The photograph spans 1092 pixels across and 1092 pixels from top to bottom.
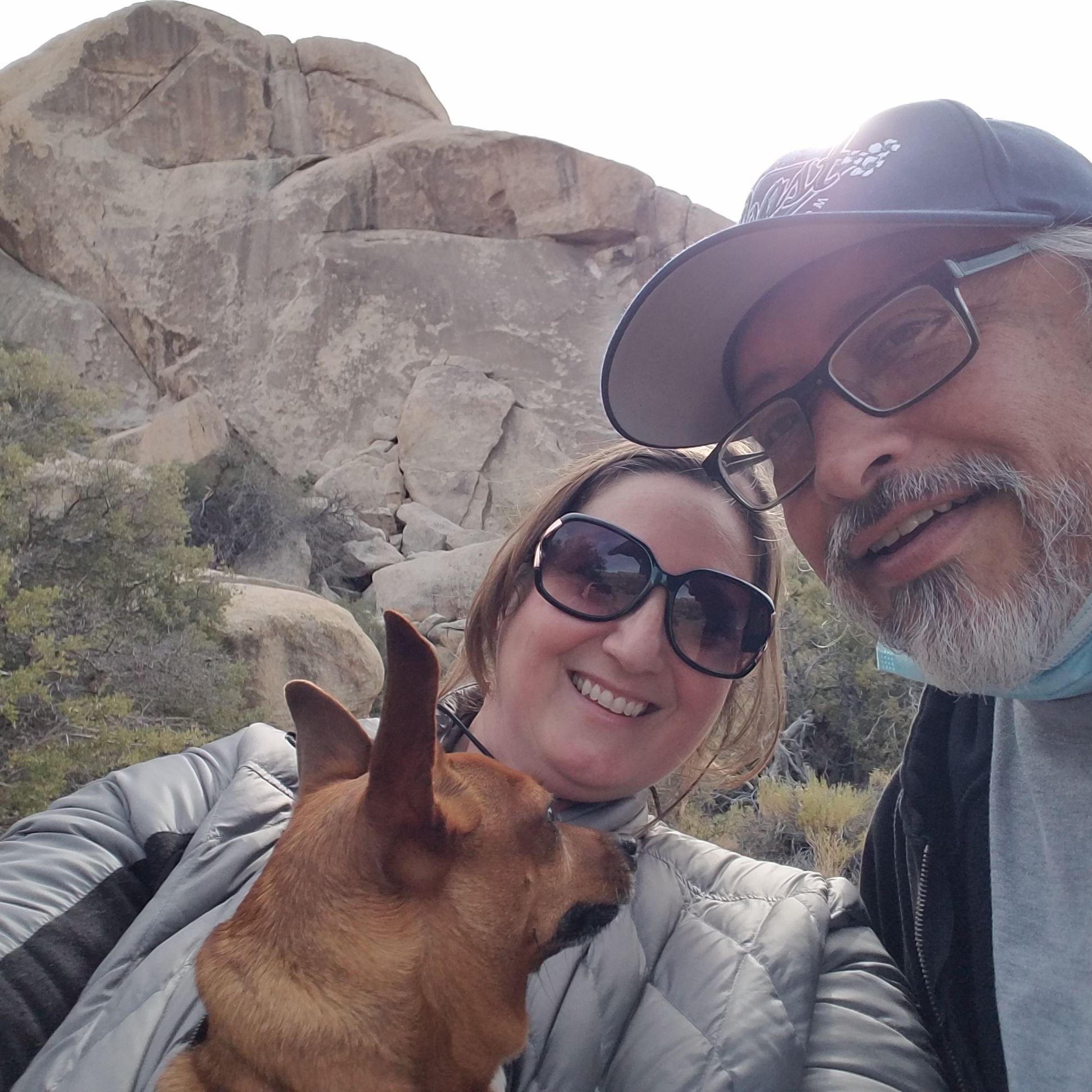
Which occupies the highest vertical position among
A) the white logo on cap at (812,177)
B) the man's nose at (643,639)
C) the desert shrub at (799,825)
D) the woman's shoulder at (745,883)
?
the white logo on cap at (812,177)

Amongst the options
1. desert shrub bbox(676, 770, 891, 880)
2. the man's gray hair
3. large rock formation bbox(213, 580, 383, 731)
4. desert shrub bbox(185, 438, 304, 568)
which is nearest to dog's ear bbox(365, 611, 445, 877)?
the man's gray hair

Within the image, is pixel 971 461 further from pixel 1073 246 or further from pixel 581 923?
pixel 581 923

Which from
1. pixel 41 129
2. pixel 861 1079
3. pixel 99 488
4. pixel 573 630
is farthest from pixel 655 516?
pixel 41 129

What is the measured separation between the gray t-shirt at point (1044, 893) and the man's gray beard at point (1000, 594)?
20cm

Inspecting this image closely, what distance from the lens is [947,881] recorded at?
1804mm

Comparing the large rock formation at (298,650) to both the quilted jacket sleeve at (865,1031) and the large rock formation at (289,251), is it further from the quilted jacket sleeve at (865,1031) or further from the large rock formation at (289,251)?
the large rock formation at (289,251)

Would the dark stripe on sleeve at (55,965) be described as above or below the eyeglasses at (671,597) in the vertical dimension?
below

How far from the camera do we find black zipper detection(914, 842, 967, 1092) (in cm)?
167

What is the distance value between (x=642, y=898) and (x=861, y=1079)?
22.7 inches

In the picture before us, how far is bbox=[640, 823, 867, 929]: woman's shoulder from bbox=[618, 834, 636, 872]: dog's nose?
Answer: 0.03m

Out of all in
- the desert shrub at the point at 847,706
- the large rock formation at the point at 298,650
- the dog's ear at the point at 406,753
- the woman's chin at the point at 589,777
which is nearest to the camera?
the dog's ear at the point at 406,753

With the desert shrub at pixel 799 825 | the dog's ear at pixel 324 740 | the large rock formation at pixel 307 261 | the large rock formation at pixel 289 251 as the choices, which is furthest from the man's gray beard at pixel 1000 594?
the large rock formation at pixel 289 251

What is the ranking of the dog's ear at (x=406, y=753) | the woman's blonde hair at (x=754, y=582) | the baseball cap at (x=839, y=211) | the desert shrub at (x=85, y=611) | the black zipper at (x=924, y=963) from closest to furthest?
1. the dog's ear at (x=406, y=753)
2. the baseball cap at (x=839, y=211)
3. the black zipper at (x=924, y=963)
4. the woman's blonde hair at (x=754, y=582)
5. the desert shrub at (x=85, y=611)

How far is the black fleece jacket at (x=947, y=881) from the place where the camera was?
1.69 m
